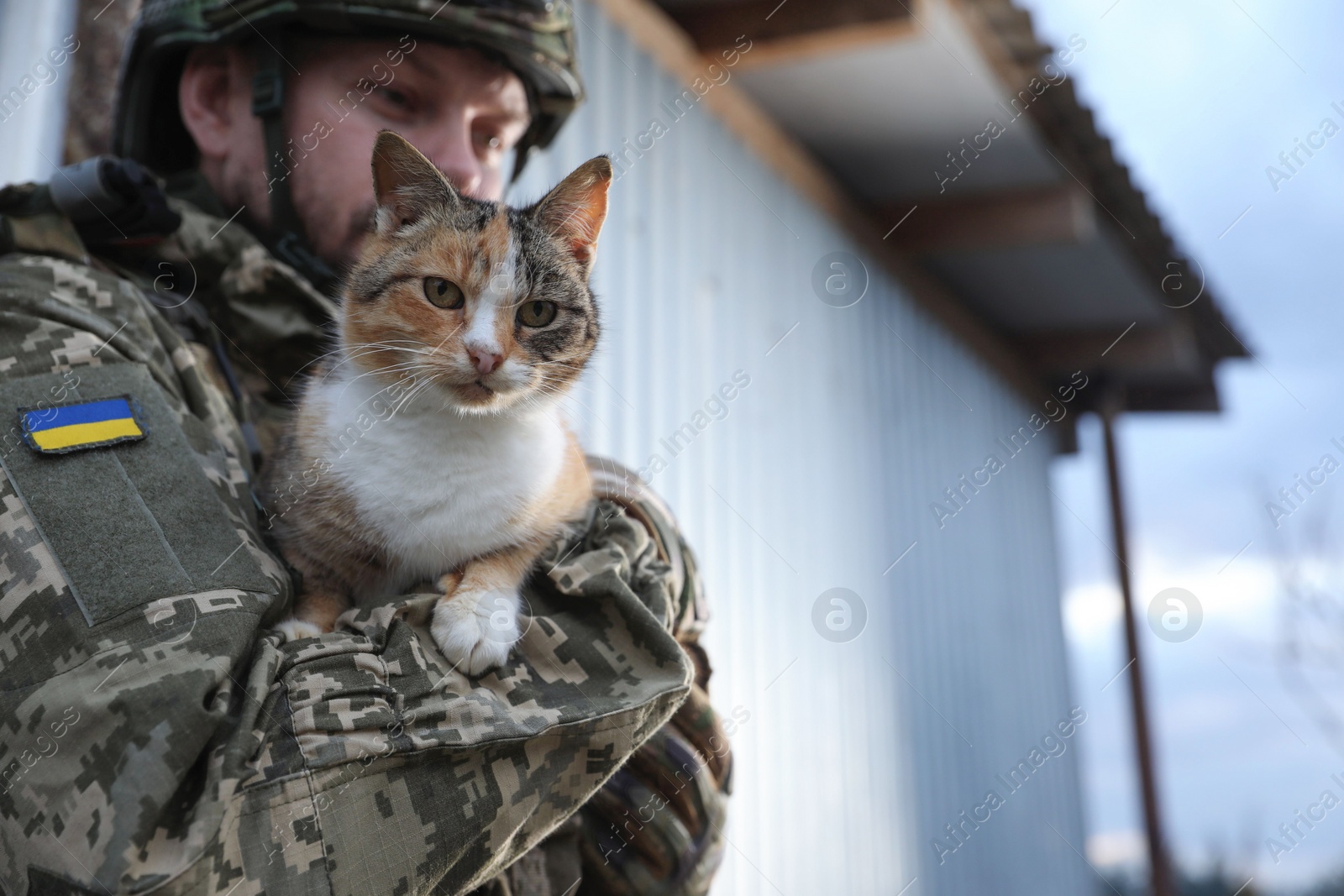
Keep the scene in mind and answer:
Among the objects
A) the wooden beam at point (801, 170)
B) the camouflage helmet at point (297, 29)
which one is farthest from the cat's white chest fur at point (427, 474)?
the wooden beam at point (801, 170)

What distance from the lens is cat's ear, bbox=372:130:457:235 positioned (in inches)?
68.5

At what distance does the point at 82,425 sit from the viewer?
133 centimetres

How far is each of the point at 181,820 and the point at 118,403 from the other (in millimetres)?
589

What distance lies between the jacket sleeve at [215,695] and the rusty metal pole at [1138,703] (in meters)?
7.74

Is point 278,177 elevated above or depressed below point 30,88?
below

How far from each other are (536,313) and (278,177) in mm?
870

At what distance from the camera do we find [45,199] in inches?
67.5

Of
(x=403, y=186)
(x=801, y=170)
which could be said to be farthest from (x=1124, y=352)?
(x=403, y=186)

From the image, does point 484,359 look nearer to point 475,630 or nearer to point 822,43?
point 475,630

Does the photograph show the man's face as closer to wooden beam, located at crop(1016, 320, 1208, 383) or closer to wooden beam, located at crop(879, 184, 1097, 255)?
wooden beam, located at crop(879, 184, 1097, 255)

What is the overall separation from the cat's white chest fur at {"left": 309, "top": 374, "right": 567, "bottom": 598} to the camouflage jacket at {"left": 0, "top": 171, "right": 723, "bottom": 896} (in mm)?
163

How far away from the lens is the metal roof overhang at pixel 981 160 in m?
4.93

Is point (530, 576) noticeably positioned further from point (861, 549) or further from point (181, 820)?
point (861, 549)

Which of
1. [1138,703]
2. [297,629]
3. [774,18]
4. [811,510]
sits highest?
[774,18]
